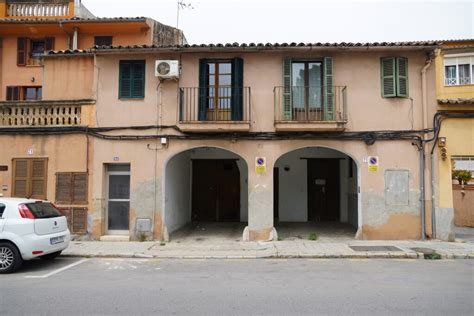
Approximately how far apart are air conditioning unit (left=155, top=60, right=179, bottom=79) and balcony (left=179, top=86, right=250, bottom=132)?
575 mm

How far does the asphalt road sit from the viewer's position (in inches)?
205

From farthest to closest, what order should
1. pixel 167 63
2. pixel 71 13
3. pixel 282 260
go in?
1. pixel 71 13
2. pixel 167 63
3. pixel 282 260

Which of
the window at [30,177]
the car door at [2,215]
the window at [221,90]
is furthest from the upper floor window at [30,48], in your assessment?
the car door at [2,215]

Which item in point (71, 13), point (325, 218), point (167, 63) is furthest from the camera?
point (71, 13)

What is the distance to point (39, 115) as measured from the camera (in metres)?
11.3

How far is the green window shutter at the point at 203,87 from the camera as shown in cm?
1112

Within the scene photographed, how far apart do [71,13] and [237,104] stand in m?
15.0

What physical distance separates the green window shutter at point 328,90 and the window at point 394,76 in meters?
1.66

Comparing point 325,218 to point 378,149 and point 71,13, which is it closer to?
point 378,149

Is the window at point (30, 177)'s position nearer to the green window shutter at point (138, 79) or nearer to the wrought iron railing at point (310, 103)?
the green window shutter at point (138, 79)

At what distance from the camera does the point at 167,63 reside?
10820 mm

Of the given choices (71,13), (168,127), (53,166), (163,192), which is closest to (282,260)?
(163,192)

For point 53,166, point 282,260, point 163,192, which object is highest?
point 53,166

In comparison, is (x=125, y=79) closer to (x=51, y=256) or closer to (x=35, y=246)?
(x=51, y=256)
